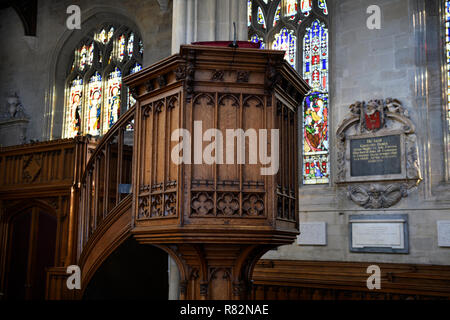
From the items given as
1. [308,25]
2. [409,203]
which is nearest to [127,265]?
[409,203]

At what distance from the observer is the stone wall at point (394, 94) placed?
764cm

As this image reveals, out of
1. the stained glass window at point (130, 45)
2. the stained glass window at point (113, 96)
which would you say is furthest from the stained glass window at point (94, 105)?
the stained glass window at point (130, 45)

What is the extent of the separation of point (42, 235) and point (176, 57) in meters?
5.57

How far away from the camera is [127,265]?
5566mm

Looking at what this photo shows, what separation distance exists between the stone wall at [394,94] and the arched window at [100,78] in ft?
16.6

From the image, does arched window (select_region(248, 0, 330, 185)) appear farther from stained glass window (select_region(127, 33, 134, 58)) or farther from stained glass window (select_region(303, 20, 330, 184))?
stained glass window (select_region(127, 33, 134, 58))

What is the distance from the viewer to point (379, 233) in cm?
795

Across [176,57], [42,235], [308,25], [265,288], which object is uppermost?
[308,25]

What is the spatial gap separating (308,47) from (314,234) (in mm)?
3364

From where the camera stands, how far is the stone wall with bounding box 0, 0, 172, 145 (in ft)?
41.7

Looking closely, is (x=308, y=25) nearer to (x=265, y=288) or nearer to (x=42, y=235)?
(x=265, y=288)

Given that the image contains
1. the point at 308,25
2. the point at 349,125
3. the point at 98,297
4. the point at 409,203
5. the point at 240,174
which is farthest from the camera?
the point at 308,25

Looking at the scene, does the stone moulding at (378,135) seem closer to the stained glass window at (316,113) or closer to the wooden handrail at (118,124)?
the stained glass window at (316,113)
